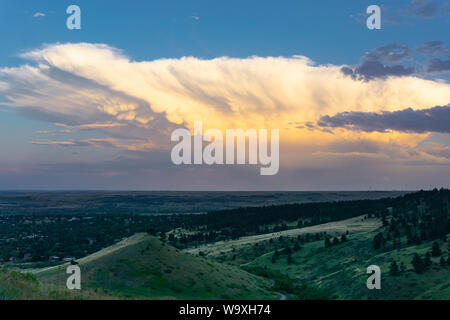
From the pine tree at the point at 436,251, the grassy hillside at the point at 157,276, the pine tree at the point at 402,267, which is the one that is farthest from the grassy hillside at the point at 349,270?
the grassy hillside at the point at 157,276

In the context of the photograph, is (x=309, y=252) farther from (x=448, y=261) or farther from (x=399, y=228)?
(x=448, y=261)

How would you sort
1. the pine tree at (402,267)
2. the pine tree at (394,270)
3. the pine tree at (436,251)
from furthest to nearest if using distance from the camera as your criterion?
the pine tree at (436,251) → the pine tree at (402,267) → the pine tree at (394,270)

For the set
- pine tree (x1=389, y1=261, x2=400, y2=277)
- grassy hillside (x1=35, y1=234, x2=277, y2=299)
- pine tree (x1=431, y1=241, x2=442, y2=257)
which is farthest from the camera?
pine tree (x1=431, y1=241, x2=442, y2=257)

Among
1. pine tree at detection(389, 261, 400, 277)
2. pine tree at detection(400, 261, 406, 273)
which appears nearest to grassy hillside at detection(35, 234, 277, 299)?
pine tree at detection(389, 261, 400, 277)

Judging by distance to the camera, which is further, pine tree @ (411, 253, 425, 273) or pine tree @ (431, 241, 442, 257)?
pine tree @ (431, 241, 442, 257)

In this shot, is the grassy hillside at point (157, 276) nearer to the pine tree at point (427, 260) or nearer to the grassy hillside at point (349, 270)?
the grassy hillside at point (349, 270)

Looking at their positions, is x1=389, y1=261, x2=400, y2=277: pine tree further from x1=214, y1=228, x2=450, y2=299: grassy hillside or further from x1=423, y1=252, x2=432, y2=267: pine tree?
x1=423, y1=252, x2=432, y2=267: pine tree

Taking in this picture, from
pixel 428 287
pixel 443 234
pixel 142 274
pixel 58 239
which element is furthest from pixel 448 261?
pixel 58 239

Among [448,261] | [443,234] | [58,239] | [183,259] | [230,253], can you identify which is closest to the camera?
[183,259]

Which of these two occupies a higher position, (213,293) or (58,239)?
(213,293)
